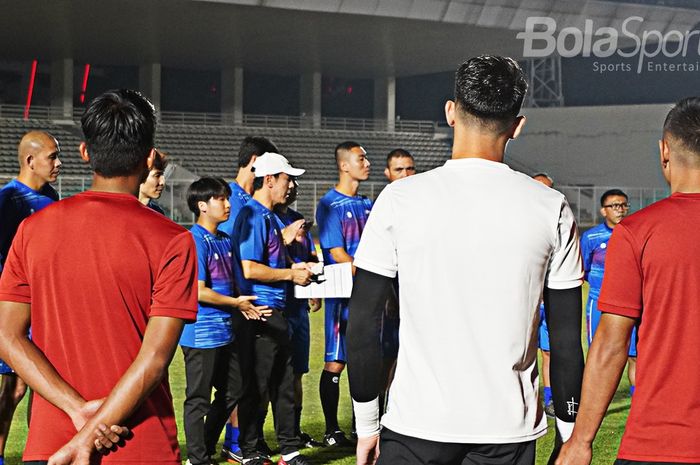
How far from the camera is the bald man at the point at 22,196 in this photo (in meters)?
5.80

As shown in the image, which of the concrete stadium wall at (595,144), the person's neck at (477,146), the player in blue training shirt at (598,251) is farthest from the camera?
the concrete stadium wall at (595,144)

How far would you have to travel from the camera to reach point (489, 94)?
8.68 feet

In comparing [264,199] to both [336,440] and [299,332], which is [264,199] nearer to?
[299,332]

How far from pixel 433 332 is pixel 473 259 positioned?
213mm

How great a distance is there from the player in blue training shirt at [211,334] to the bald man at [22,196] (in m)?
0.88

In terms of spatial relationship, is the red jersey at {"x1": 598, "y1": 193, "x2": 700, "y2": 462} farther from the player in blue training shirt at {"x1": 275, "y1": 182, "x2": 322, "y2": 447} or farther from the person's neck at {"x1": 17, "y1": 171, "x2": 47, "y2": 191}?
the person's neck at {"x1": 17, "y1": 171, "x2": 47, "y2": 191}

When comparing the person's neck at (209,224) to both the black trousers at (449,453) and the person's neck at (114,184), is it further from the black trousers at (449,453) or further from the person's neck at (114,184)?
the black trousers at (449,453)

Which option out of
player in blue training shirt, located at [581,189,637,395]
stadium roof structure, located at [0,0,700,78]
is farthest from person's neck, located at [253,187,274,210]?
stadium roof structure, located at [0,0,700,78]

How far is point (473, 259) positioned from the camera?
2.55 meters

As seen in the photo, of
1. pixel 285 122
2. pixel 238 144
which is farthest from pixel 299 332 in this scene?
pixel 285 122

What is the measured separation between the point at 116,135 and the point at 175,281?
0.43 metres

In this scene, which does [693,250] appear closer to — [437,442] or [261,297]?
[437,442]

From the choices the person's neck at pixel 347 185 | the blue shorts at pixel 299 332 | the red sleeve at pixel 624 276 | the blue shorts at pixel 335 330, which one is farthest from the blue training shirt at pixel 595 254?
the red sleeve at pixel 624 276

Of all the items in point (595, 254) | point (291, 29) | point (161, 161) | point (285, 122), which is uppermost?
point (291, 29)
